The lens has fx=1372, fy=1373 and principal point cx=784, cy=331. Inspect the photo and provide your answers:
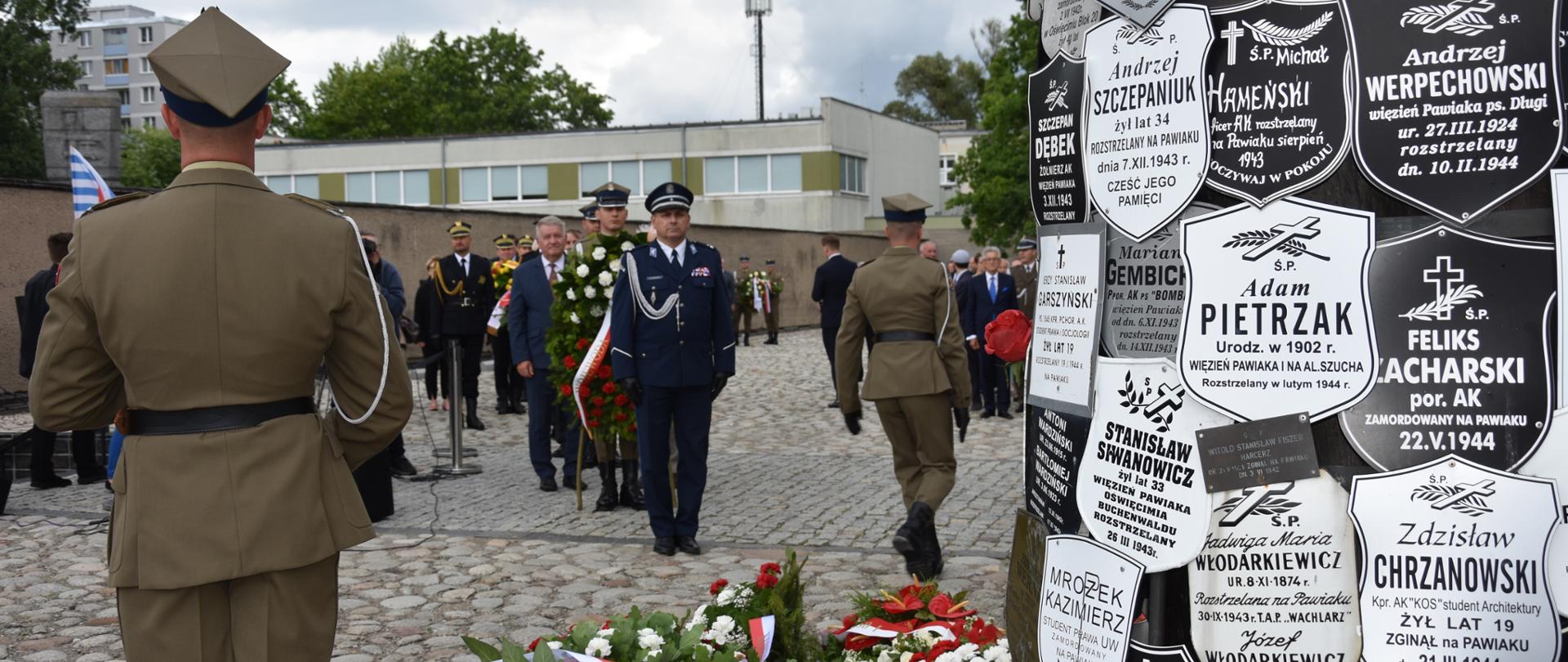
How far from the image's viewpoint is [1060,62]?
3416 millimetres

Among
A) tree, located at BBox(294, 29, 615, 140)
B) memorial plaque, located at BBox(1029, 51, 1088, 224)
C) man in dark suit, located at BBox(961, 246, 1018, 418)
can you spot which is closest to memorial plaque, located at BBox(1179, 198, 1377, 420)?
memorial plaque, located at BBox(1029, 51, 1088, 224)

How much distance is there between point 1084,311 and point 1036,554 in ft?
2.34

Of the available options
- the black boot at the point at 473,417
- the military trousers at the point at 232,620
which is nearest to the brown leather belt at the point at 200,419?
A: the military trousers at the point at 232,620

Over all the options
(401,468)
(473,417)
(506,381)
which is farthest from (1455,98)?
(506,381)

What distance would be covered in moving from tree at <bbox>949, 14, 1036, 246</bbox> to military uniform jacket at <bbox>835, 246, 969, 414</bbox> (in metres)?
31.9

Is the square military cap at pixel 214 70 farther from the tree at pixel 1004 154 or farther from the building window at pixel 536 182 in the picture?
the building window at pixel 536 182

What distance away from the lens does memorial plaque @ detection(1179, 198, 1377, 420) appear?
2811mm

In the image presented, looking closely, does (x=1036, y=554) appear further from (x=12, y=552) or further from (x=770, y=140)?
(x=770, y=140)

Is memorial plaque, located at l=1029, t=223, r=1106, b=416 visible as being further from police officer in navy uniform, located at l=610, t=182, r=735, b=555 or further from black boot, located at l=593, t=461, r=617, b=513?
black boot, located at l=593, t=461, r=617, b=513

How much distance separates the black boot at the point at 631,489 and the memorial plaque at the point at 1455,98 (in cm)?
720

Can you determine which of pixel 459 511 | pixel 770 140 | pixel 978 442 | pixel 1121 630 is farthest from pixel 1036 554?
pixel 770 140

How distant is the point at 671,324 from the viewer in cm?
791

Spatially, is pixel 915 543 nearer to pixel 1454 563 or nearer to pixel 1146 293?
pixel 1146 293

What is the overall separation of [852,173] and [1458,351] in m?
Answer: 49.9
